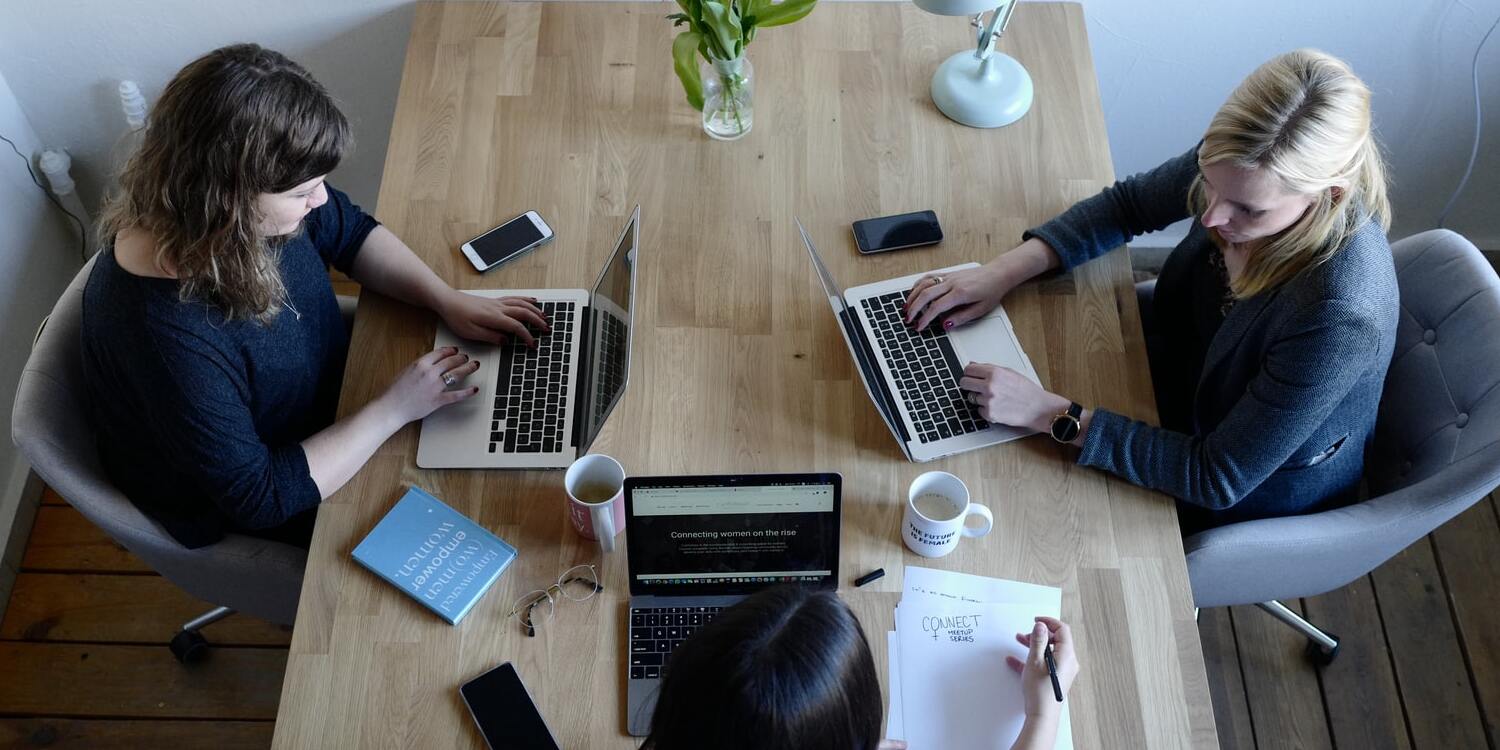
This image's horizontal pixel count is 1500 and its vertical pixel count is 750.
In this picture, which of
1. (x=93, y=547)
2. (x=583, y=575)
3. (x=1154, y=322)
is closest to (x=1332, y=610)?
(x=1154, y=322)

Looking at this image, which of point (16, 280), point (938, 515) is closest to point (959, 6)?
point (938, 515)

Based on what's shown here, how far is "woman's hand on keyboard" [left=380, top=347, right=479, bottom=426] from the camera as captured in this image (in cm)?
162

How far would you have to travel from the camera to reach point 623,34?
216cm

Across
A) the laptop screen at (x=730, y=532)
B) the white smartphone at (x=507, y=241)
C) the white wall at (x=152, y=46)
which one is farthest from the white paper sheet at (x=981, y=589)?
the white wall at (x=152, y=46)

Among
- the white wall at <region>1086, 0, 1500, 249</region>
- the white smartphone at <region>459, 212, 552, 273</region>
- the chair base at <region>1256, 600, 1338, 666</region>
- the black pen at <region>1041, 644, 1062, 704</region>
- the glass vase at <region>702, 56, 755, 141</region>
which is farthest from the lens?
the white wall at <region>1086, 0, 1500, 249</region>

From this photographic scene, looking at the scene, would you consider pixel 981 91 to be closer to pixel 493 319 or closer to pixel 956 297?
pixel 956 297

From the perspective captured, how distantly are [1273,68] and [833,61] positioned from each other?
33.4 inches

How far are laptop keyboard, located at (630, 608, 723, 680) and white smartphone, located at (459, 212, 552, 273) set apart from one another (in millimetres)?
654

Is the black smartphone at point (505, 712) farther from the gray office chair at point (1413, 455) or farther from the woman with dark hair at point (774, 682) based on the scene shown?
the gray office chair at point (1413, 455)

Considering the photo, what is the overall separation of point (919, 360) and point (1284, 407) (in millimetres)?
503

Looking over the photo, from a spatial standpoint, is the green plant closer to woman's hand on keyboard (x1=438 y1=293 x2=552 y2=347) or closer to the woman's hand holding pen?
woman's hand on keyboard (x1=438 y1=293 x2=552 y2=347)

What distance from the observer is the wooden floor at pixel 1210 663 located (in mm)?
2195

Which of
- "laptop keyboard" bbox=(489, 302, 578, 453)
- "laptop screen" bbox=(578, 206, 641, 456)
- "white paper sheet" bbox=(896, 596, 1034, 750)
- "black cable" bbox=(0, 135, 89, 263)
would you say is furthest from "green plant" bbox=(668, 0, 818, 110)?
"black cable" bbox=(0, 135, 89, 263)

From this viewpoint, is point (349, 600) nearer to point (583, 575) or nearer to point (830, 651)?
point (583, 575)
